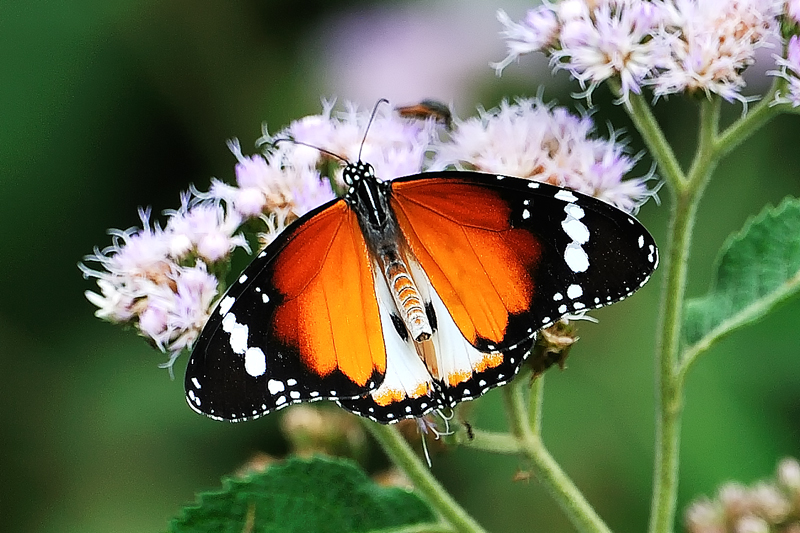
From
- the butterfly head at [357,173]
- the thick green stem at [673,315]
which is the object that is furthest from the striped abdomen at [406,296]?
the thick green stem at [673,315]

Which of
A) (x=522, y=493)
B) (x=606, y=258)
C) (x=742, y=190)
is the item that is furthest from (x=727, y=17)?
(x=522, y=493)

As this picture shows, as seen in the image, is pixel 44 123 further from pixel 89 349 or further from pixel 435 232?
pixel 435 232

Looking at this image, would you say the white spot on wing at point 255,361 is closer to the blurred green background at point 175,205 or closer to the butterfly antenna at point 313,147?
the butterfly antenna at point 313,147

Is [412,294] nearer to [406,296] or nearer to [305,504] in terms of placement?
[406,296]

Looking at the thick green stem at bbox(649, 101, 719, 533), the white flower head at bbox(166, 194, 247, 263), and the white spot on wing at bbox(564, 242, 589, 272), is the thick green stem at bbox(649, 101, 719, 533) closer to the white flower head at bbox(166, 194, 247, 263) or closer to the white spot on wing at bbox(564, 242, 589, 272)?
the white spot on wing at bbox(564, 242, 589, 272)

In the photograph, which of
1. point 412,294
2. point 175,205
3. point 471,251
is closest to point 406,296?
point 412,294

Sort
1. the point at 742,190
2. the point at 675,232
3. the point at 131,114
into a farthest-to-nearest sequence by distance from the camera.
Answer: the point at 131,114, the point at 742,190, the point at 675,232

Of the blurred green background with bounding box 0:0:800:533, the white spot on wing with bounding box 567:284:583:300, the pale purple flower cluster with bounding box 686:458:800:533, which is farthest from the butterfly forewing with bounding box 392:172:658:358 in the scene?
the blurred green background with bounding box 0:0:800:533
